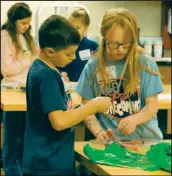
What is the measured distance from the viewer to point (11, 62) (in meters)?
3.81

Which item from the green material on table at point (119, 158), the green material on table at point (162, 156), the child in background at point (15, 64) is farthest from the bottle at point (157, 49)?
the green material on table at point (162, 156)

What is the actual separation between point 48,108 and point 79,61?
182 cm

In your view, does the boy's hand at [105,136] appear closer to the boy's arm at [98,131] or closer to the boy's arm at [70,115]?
the boy's arm at [98,131]

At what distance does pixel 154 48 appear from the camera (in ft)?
18.3

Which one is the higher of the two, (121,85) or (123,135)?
(121,85)

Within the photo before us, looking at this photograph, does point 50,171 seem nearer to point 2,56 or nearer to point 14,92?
point 14,92

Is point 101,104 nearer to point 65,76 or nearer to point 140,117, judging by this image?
point 140,117

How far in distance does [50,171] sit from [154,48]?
3.83 m

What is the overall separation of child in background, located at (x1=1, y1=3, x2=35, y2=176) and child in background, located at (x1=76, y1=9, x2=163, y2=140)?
1.42 meters

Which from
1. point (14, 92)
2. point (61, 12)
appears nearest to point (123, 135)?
point (14, 92)

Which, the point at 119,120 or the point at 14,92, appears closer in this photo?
the point at 119,120

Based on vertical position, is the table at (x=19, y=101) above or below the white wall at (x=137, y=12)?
below

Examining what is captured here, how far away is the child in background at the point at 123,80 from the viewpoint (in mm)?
2168

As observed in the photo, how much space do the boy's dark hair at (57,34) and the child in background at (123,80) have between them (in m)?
0.28
